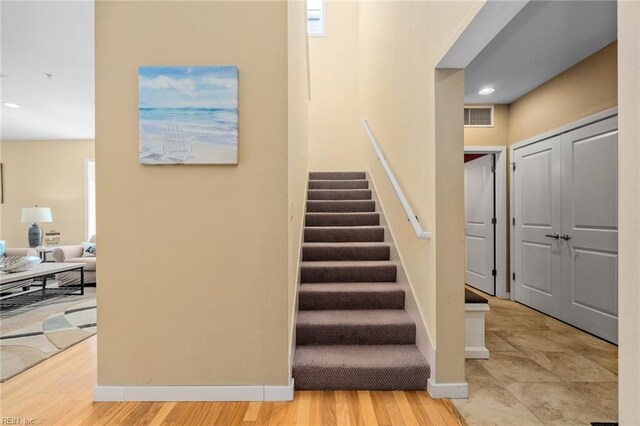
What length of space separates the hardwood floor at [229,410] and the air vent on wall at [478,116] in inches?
143

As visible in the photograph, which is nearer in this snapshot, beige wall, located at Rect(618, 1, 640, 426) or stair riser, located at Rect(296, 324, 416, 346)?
beige wall, located at Rect(618, 1, 640, 426)

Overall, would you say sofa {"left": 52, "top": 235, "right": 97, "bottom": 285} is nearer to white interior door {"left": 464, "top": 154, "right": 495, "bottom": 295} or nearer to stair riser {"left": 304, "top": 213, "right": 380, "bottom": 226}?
stair riser {"left": 304, "top": 213, "right": 380, "bottom": 226}

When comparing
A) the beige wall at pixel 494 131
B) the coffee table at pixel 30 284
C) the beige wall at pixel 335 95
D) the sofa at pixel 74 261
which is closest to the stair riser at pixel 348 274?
the beige wall at pixel 494 131

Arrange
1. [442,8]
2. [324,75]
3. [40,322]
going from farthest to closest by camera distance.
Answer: [324,75] → [40,322] → [442,8]

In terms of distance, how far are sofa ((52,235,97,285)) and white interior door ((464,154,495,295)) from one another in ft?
19.5

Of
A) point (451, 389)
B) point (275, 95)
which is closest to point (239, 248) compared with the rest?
point (275, 95)

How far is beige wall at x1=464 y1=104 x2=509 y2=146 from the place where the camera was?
4.36 metres

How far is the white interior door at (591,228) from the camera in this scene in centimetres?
293

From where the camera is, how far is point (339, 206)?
4.00m

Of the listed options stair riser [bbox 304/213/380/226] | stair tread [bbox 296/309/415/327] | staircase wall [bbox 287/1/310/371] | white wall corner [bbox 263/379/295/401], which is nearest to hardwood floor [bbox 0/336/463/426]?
white wall corner [bbox 263/379/295/401]

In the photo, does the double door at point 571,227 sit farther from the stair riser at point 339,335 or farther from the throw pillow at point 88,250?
the throw pillow at point 88,250

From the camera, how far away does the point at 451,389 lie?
6.60ft

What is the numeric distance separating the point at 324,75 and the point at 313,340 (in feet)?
14.9

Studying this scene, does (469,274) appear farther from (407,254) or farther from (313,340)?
(313,340)
